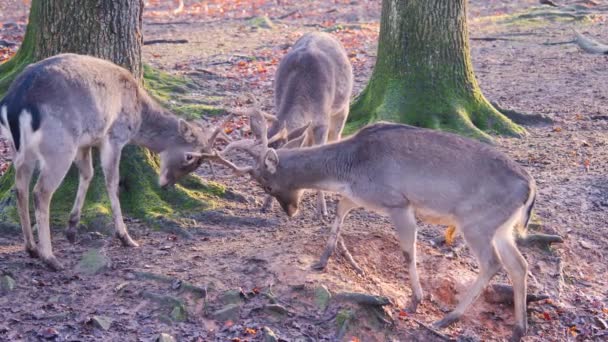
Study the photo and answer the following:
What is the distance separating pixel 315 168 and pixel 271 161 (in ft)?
1.33

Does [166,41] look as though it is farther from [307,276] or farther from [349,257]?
[307,276]

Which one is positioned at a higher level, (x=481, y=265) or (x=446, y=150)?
(x=446, y=150)

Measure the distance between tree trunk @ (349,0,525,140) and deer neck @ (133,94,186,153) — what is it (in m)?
3.37

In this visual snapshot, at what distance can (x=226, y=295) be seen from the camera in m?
7.03

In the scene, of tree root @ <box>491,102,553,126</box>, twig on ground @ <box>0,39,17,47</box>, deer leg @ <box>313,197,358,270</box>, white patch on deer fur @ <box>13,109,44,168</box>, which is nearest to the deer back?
deer leg @ <box>313,197,358,270</box>

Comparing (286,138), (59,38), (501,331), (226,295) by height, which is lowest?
(501,331)

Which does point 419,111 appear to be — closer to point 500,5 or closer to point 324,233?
point 324,233

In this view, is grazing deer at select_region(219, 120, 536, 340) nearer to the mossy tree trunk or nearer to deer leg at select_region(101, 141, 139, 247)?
deer leg at select_region(101, 141, 139, 247)

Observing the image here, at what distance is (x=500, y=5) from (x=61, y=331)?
19.9m

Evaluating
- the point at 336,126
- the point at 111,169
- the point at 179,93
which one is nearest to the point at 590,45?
the point at 336,126

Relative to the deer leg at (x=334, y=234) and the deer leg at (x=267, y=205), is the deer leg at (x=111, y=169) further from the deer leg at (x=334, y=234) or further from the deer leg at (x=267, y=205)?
the deer leg at (x=334, y=234)

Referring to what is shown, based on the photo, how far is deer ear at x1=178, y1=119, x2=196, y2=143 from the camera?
8.78 m

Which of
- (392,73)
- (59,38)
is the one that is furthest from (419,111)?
(59,38)

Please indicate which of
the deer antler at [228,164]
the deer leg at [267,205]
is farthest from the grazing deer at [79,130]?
the deer leg at [267,205]
